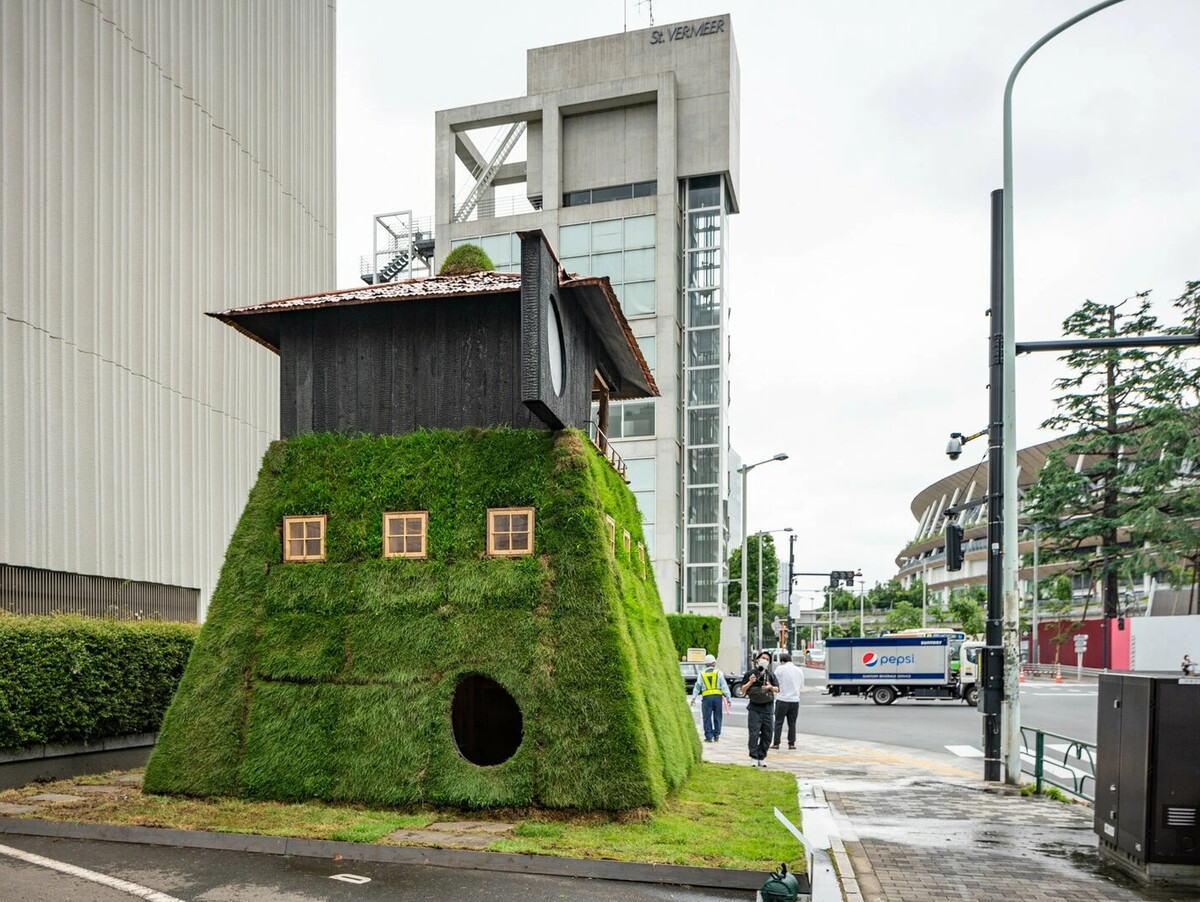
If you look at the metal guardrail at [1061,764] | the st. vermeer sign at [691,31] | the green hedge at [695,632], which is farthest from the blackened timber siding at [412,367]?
the st. vermeer sign at [691,31]

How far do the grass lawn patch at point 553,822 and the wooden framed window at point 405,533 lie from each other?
10.4ft

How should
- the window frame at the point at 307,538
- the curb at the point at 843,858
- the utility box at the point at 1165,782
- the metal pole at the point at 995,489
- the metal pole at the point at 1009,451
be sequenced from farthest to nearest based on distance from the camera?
the metal pole at the point at 995,489
the metal pole at the point at 1009,451
the window frame at the point at 307,538
the utility box at the point at 1165,782
the curb at the point at 843,858

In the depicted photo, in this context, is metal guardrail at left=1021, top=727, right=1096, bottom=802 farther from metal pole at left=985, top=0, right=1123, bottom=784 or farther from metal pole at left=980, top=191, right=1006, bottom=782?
metal pole at left=980, top=191, right=1006, bottom=782

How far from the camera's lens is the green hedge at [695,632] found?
154 ft

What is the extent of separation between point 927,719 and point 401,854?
23337mm

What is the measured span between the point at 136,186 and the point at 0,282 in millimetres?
4641

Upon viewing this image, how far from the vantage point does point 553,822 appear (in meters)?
11.0

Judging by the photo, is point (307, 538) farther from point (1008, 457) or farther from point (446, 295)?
point (1008, 457)

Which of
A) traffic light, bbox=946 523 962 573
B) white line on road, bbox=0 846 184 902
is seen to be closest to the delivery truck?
traffic light, bbox=946 523 962 573

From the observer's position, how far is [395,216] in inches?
2244

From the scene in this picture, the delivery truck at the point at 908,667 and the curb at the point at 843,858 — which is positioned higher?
the curb at the point at 843,858

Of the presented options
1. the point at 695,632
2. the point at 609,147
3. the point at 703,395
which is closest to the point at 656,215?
the point at 609,147

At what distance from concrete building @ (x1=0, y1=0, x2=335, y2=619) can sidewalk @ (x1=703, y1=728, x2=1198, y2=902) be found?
1319 centimetres

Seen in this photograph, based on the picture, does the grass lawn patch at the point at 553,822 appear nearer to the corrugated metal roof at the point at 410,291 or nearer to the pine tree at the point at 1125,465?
the corrugated metal roof at the point at 410,291
